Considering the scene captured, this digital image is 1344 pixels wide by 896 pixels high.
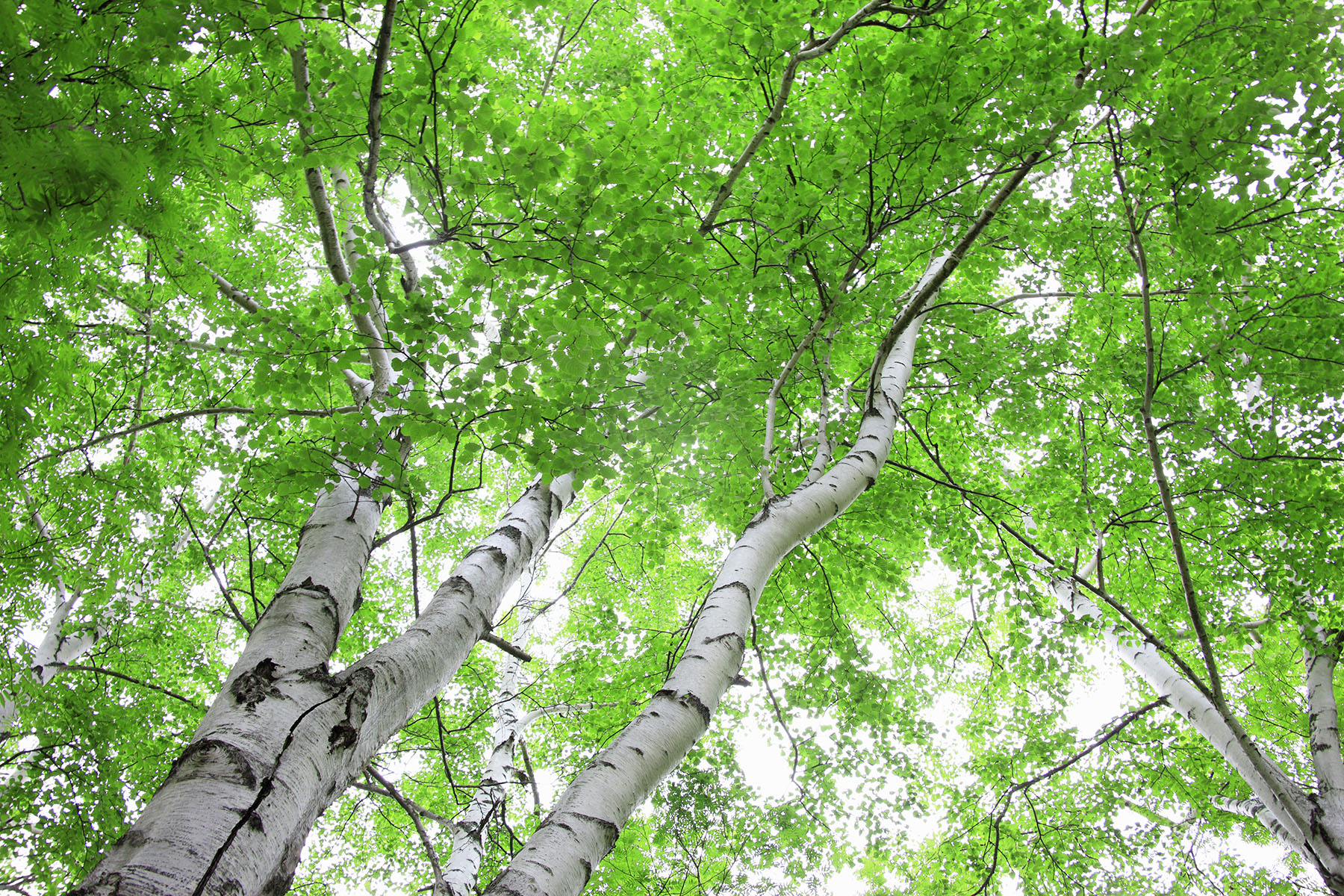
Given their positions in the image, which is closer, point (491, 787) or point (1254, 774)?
point (1254, 774)

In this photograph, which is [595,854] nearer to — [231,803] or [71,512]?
[231,803]

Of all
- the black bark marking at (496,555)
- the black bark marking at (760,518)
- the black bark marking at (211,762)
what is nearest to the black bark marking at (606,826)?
the black bark marking at (211,762)

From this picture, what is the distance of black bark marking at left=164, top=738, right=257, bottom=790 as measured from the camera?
1.50 meters

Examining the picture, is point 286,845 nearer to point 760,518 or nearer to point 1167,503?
point 760,518

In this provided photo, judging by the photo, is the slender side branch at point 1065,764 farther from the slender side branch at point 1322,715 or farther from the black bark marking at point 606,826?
the black bark marking at point 606,826

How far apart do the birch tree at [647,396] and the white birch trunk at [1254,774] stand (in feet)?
0.19

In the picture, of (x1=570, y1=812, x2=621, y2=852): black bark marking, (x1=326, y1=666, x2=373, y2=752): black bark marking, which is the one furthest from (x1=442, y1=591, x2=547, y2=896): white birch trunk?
(x1=570, y1=812, x2=621, y2=852): black bark marking

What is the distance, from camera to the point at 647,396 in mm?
3059

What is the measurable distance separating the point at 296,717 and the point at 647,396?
1.90 m

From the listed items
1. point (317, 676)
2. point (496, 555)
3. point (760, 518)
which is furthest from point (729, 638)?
point (317, 676)

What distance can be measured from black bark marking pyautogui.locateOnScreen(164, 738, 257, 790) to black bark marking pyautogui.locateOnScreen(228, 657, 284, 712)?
0.14 m

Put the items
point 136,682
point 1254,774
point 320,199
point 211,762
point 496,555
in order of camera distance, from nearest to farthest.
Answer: point 211,762, point 496,555, point 320,199, point 136,682, point 1254,774

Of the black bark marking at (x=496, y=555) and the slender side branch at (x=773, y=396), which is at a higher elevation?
the slender side branch at (x=773, y=396)

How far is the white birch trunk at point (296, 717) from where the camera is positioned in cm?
134
